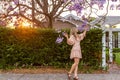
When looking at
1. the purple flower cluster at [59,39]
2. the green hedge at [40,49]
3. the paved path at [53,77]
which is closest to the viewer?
the paved path at [53,77]

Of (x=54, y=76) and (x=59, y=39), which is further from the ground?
(x=59, y=39)

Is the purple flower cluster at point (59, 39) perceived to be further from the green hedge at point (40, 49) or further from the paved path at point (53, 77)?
the paved path at point (53, 77)

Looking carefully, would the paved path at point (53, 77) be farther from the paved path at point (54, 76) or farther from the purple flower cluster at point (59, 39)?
the purple flower cluster at point (59, 39)

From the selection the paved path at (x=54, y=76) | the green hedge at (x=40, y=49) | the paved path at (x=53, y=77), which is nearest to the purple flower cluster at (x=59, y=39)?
the green hedge at (x=40, y=49)

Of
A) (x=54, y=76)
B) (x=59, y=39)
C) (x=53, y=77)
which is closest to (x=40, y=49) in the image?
(x=59, y=39)

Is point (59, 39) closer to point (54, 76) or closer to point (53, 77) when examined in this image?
point (54, 76)

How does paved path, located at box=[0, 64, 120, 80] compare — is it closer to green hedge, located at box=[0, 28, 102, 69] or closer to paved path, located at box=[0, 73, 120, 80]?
paved path, located at box=[0, 73, 120, 80]

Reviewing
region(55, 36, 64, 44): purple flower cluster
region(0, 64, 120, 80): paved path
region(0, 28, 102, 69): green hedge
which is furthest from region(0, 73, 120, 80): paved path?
region(55, 36, 64, 44): purple flower cluster

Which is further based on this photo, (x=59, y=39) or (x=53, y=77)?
(x=59, y=39)

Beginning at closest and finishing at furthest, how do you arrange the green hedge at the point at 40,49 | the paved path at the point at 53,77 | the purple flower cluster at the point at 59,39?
the paved path at the point at 53,77 < the purple flower cluster at the point at 59,39 < the green hedge at the point at 40,49

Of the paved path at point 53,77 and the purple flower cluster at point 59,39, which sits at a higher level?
the purple flower cluster at point 59,39

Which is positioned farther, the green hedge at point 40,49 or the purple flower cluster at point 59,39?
the green hedge at point 40,49

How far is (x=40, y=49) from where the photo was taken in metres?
14.0

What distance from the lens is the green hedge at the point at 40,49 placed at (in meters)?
13.8
